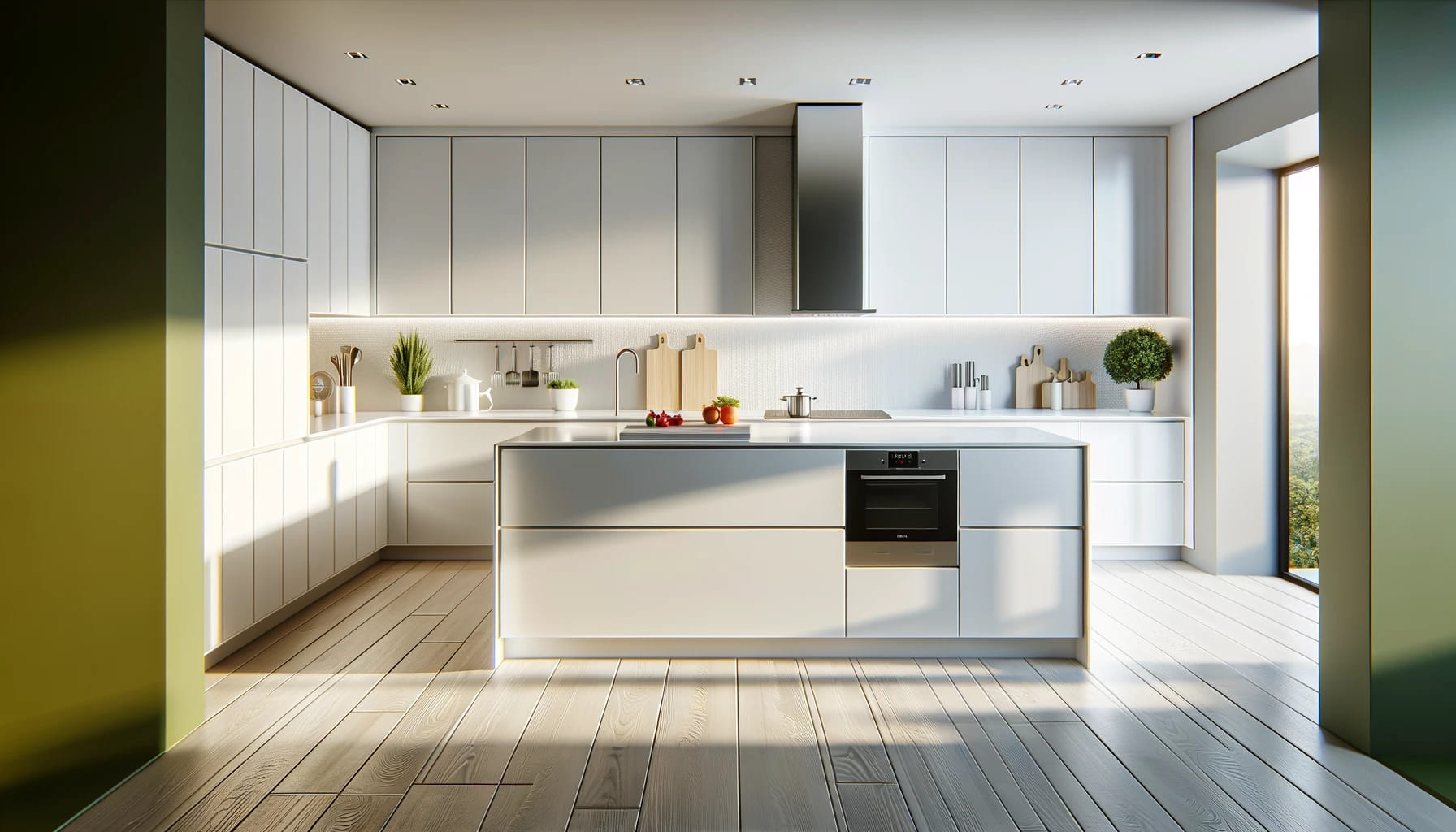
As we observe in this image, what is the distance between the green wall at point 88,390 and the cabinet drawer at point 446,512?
2.62 m

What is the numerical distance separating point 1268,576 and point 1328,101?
9.82ft

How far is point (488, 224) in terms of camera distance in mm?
5484

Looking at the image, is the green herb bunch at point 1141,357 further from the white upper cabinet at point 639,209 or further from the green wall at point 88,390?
the green wall at point 88,390

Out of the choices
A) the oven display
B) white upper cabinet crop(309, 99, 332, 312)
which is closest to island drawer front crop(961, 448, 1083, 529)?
the oven display

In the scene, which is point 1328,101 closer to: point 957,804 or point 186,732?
point 957,804

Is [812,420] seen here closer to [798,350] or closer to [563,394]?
[798,350]

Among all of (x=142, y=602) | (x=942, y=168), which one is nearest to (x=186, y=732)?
(x=142, y=602)

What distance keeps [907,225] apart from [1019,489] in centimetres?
240

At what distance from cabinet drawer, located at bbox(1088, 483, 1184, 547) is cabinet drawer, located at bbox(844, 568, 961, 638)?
85.4 inches

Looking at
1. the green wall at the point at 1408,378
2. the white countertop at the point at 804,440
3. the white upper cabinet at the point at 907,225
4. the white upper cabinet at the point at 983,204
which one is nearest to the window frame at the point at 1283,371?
the white upper cabinet at the point at 983,204

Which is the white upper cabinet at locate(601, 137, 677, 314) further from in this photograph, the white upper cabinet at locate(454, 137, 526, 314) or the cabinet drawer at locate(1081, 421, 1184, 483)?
the cabinet drawer at locate(1081, 421, 1184, 483)

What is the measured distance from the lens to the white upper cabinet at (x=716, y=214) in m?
5.46

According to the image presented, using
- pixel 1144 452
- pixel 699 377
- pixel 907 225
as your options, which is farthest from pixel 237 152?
pixel 1144 452

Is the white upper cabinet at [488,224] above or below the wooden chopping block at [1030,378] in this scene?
above
